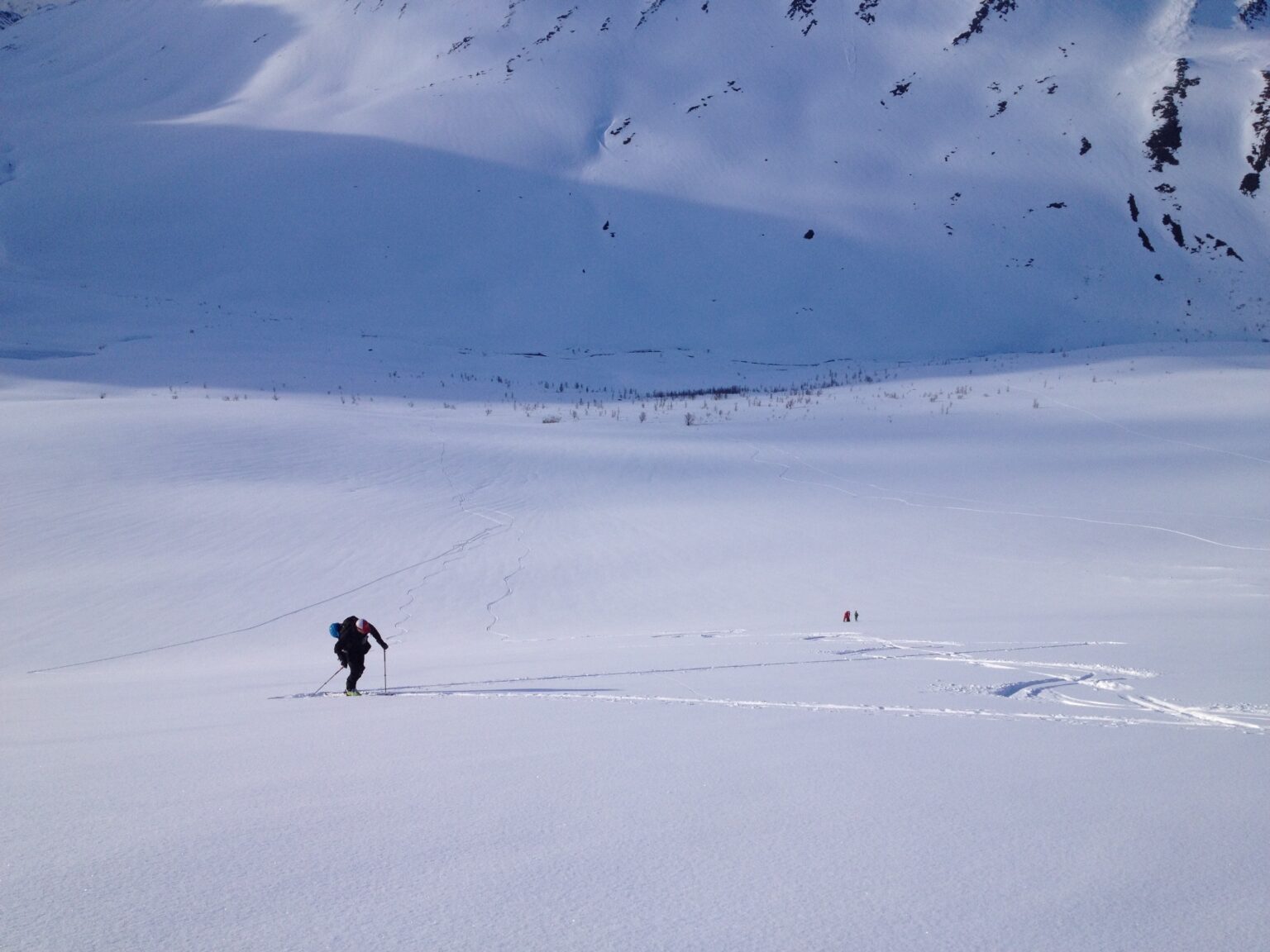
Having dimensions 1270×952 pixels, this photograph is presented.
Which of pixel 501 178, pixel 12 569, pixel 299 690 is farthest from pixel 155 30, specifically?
pixel 299 690

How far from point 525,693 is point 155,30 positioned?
82190 mm

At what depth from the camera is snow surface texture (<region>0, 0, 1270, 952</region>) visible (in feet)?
8.36

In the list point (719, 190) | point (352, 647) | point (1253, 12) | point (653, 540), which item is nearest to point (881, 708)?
point (352, 647)

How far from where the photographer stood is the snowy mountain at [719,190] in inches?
1422

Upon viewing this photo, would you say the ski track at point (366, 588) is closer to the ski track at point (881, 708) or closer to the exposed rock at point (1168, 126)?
the ski track at point (881, 708)

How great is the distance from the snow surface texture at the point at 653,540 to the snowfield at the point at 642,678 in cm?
3

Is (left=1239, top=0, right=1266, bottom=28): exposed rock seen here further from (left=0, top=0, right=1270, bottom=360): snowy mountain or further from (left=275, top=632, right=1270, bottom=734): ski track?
(left=275, top=632, right=1270, bottom=734): ski track

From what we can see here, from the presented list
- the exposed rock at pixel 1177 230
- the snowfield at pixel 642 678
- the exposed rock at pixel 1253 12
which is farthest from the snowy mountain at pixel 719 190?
the snowfield at pixel 642 678

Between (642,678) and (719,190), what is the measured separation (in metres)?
39.7

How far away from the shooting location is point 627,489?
1369 centimetres

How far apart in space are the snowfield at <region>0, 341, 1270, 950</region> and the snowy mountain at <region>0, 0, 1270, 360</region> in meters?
18.4

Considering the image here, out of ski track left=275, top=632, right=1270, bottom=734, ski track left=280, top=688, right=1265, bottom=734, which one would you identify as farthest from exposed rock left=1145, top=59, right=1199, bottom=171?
ski track left=280, top=688, right=1265, bottom=734

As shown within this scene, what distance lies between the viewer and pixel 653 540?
1141 cm

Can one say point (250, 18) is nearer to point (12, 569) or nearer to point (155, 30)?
point (155, 30)
